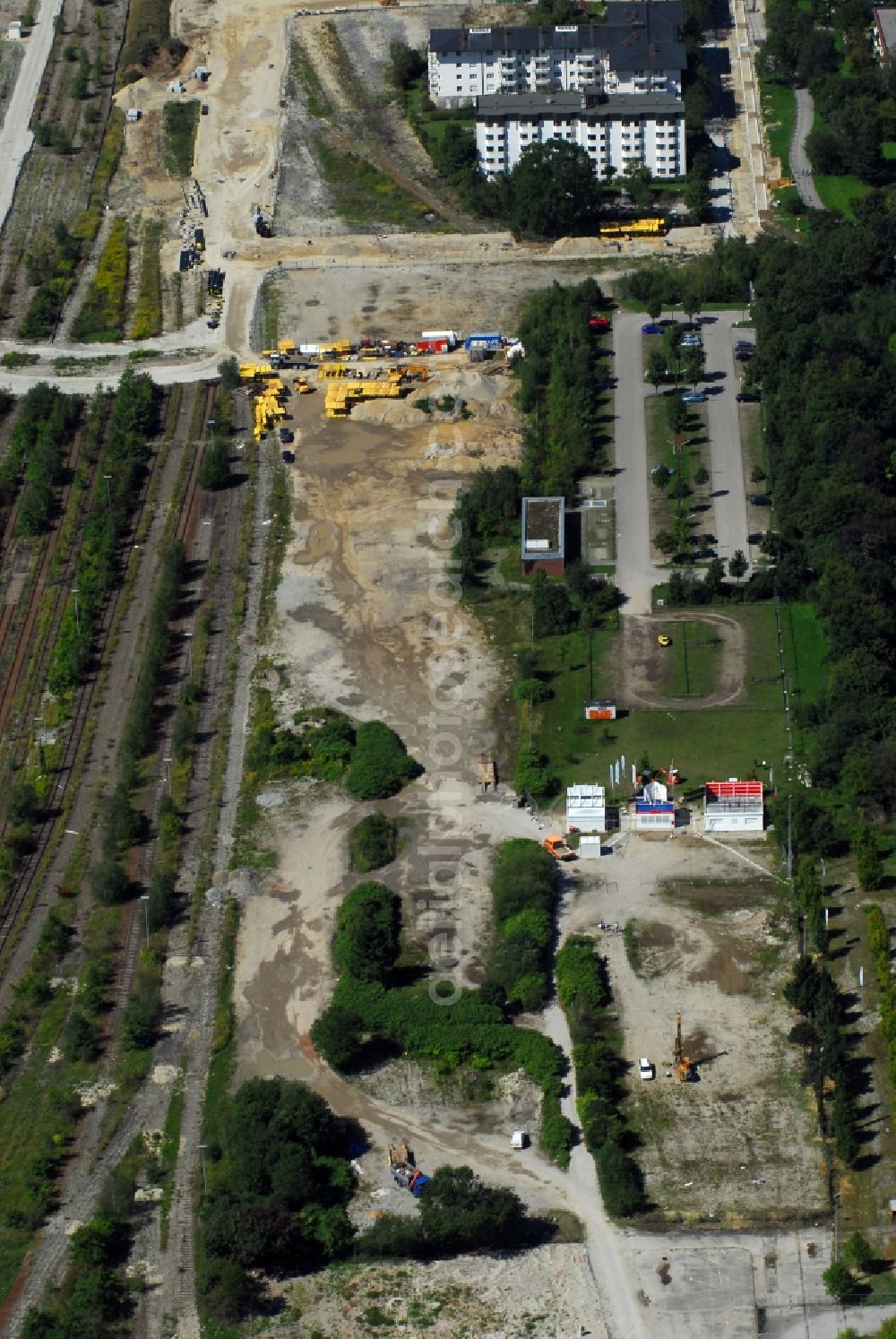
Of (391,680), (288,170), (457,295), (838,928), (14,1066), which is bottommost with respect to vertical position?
(14,1066)

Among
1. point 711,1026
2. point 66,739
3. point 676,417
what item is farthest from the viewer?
point 676,417

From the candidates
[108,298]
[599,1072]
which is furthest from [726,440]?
[599,1072]

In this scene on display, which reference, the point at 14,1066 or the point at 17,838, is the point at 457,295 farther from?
the point at 14,1066

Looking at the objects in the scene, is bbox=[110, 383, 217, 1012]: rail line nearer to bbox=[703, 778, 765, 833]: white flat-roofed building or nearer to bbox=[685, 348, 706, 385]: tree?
bbox=[703, 778, 765, 833]: white flat-roofed building

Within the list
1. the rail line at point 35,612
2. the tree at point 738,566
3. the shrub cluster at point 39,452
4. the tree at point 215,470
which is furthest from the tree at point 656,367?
the shrub cluster at point 39,452

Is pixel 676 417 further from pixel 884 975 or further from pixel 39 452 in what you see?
pixel 884 975

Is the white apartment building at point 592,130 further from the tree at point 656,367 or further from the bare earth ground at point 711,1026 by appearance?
the bare earth ground at point 711,1026

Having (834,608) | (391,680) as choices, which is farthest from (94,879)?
(834,608)
